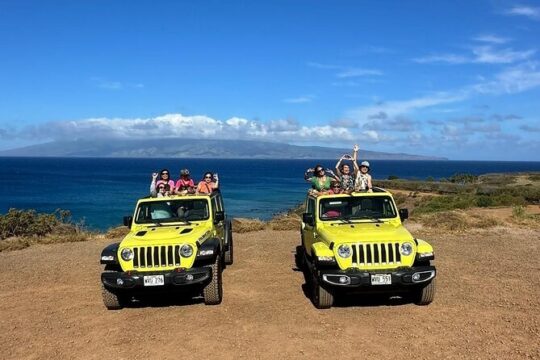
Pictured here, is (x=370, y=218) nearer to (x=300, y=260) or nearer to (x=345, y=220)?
(x=345, y=220)

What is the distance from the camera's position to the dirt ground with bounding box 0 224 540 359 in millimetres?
6227

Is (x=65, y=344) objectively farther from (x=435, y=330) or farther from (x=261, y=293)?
(x=435, y=330)

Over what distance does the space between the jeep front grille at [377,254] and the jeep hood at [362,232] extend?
11 centimetres

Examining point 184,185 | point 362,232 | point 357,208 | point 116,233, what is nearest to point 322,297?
point 362,232

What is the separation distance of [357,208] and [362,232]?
1333 millimetres

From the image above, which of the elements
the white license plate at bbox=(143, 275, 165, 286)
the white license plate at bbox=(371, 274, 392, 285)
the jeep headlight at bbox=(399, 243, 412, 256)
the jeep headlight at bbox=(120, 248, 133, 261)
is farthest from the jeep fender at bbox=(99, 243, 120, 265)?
the jeep headlight at bbox=(399, 243, 412, 256)

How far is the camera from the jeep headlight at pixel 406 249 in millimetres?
7418

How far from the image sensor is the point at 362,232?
7805mm

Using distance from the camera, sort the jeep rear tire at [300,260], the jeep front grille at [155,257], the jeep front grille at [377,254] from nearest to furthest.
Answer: the jeep front grille at [377,254] < the jeep front grille at [155,257] < the jeep rear tire at [300,260]

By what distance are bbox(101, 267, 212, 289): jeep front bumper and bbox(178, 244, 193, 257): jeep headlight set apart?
27cm

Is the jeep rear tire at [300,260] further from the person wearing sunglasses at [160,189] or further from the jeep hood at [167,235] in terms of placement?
the person wearing sunglasses at [160,189]

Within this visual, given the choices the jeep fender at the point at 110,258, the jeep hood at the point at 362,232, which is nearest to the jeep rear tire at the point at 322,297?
the jeep hood at the point at 362,232

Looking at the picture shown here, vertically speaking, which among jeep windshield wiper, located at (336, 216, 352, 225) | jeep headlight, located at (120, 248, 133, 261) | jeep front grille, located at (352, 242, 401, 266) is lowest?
jeep headlight, located at (120, 248, 133, 261)

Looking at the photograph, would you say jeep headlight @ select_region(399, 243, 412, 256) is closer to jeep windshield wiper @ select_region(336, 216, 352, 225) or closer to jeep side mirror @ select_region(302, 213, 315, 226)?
jeep windshield wiper @ select_region(336, 216, 352, 225)
